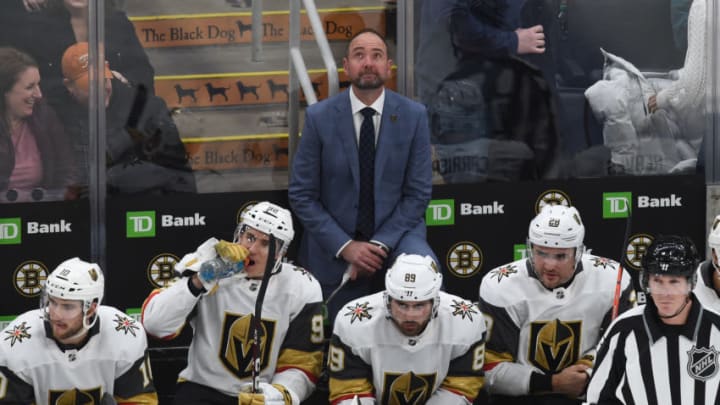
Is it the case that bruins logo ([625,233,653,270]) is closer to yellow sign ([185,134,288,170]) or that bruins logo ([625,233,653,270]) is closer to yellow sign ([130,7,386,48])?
yellow sign ([130,7,386,48])

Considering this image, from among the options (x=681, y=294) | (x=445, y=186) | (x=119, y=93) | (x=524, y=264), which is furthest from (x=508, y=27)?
(x=681, y=294)

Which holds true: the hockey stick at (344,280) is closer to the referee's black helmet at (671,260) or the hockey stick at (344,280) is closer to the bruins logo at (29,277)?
the bruins logo at (29,277)

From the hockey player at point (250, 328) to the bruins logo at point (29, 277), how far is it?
0.95 m

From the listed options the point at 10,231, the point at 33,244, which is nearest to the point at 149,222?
the point at 33,244

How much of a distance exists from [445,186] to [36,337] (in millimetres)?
2564

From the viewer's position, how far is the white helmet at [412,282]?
264 inches

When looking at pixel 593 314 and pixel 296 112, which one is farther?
pixel 296 112

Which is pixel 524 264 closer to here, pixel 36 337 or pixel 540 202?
pixel 540 202

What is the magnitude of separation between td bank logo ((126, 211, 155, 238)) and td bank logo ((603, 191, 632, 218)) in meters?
2.40

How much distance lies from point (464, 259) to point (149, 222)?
5.42 feet

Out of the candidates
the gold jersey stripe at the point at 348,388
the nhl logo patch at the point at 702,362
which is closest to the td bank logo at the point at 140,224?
the gold jersey stripe at the point at 348,388

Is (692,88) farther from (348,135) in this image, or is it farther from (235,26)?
(235,26)

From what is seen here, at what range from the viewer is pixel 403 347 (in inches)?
273

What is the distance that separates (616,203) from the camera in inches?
336
